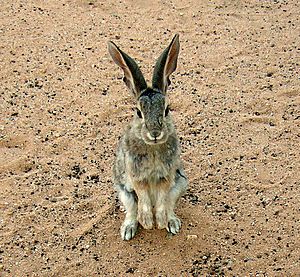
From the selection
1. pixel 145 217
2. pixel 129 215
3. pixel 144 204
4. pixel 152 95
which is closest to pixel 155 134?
pixel 152 95

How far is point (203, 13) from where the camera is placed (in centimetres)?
887

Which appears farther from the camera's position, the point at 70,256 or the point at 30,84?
the point at 30,84

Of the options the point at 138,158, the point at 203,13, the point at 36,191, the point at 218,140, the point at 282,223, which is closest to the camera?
the point at 138,158

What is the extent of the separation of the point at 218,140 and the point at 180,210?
1.09m

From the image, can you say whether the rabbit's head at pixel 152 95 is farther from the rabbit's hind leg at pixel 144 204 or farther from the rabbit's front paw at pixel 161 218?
the rabbit's front paw at pixel 161 218

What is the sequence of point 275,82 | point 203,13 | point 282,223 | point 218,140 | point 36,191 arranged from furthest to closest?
point 203,13
point 275,82
point 218,140
point 36,191
point 282,223

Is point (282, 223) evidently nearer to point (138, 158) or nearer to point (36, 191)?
point (138, 158)

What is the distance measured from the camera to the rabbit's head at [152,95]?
16.7ft

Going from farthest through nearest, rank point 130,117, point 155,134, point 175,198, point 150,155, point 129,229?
point 130,117, point 129,229, point 175,198, point 150,155, point 155,134

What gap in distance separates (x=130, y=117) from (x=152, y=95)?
6.25ft

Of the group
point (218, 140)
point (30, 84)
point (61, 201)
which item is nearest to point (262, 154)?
point (218, 140)

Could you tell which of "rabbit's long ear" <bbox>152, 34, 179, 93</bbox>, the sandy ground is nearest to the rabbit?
"rabbit's long ear" <bbox>152, 34, 179, 93</bbox>

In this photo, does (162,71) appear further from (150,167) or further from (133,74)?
(150,167)

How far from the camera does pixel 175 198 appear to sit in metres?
5.61
